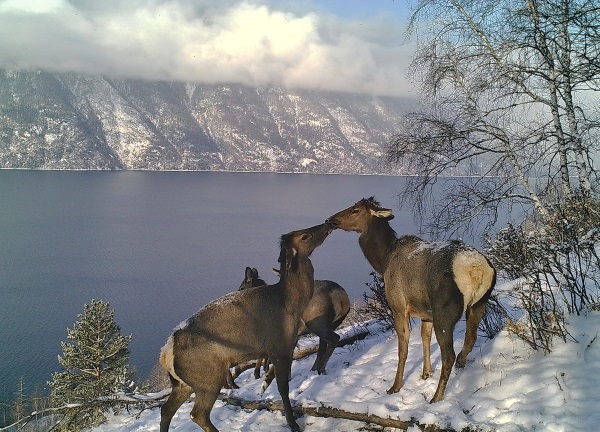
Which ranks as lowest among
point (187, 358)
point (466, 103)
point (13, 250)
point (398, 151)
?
point (13, 250)

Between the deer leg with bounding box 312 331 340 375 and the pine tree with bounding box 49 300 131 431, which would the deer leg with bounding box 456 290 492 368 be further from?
the pine tree with bounding box 49 300 131 431

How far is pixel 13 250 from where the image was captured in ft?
246

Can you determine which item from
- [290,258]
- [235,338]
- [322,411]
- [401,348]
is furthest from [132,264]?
[401,348]

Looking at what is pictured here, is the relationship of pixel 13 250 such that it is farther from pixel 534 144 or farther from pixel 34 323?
pixel 534 144

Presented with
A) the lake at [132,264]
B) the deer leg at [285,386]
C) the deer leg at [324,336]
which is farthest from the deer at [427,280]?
the lake at [132,264]

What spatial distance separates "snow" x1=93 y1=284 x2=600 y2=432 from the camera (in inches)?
187

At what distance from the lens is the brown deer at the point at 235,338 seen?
19.0ft

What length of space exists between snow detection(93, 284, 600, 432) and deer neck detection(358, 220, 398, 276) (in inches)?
70.0

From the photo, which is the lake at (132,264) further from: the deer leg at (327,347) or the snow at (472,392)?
the snow at (472,392)

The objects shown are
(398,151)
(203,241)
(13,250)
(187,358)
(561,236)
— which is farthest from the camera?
(203,241)

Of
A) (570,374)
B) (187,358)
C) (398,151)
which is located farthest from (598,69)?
(187,358)

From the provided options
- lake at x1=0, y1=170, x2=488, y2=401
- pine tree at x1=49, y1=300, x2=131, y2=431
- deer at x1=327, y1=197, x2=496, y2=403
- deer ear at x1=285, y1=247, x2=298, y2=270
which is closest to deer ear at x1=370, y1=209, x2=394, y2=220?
deer at x1=327, y1=197, x2=496, y2=403

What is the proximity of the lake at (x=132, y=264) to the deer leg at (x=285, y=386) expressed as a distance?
15758 millimetres

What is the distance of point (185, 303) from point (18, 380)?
1916 cm
